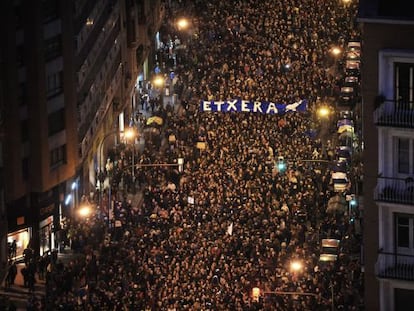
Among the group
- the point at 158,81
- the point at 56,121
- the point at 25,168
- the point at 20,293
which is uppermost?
the point at 158,81

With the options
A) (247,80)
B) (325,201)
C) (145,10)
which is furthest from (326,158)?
(145,10)

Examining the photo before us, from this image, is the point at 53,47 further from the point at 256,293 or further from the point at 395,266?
the point at 395,266

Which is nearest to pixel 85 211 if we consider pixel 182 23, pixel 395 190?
pixel 395 190

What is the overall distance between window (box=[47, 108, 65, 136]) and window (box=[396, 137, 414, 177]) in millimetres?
31708

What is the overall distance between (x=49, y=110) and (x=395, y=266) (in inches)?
1285

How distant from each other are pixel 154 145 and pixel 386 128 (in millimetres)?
41495

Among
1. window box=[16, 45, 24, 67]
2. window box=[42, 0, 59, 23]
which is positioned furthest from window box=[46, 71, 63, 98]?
window box=[42, 0, 59, 23]

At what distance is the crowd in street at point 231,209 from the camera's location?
74375 mm

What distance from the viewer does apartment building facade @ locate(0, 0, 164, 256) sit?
86.0 meters

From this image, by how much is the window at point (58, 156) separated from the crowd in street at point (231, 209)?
4310mm

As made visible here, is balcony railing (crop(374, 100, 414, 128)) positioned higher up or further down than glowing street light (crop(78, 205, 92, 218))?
further down

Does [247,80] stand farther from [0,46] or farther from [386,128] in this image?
[386,128]

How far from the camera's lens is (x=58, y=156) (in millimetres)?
90875

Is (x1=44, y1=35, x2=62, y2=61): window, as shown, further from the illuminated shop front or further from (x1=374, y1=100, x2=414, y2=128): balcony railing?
(x1=374, y1=100, x2=414, y2=128): balcony railing
